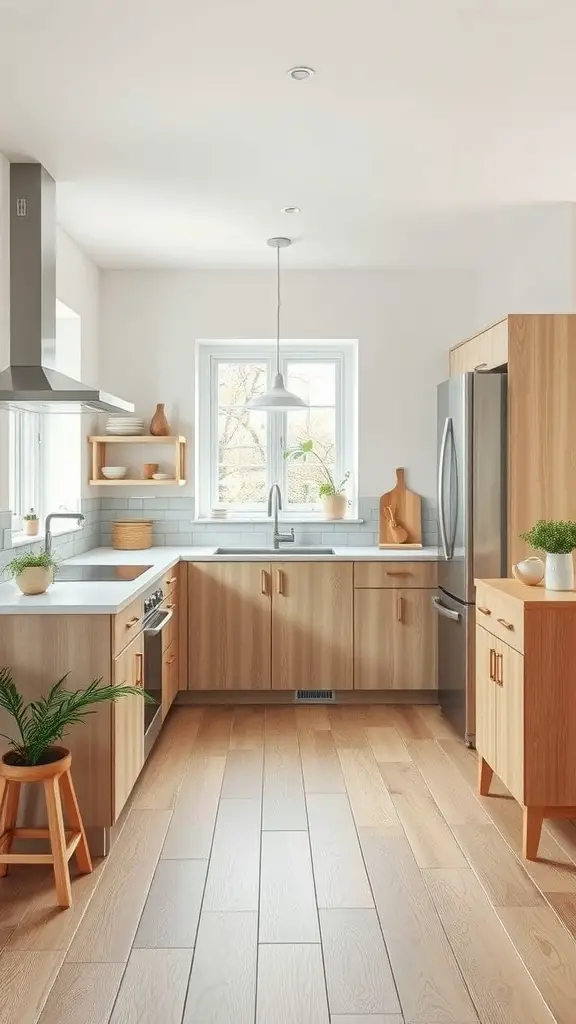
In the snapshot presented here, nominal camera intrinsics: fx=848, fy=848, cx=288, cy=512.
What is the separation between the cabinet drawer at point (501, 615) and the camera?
297cm

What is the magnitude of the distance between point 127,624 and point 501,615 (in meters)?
1.40

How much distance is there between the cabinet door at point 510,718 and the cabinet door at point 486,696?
45 mm

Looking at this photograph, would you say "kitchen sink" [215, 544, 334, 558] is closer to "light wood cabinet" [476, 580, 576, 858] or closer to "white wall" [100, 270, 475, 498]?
"white wall" [100, 270, 475, 498]

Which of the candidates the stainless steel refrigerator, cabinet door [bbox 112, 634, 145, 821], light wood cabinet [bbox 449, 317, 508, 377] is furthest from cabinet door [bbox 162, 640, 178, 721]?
light wood cabinet [bbox 449, 317, 508, 377]

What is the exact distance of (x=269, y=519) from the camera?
5477mm

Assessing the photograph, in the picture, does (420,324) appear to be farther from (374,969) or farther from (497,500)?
(374,969)

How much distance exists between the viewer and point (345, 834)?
3.08 m

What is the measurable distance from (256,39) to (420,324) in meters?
3.02

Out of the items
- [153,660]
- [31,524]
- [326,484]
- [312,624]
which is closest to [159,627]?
[153,660]

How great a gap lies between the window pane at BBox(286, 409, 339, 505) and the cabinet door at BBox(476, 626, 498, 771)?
226cm

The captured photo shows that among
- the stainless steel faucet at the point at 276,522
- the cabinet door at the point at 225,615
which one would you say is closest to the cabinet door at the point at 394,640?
the cabinet door at the point at 225,615

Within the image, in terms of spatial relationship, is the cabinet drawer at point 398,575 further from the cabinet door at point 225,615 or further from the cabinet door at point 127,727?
the cabinet door at point 127,727

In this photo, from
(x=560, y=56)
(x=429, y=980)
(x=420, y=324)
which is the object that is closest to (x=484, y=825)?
(x=429, y=980)

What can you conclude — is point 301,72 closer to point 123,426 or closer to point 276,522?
point 123,426
